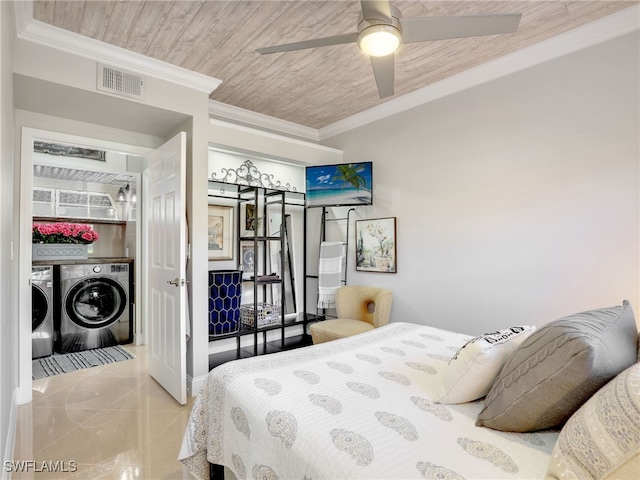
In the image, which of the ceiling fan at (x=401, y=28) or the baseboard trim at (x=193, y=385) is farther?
the baseboard trim at (x=193, y=385)

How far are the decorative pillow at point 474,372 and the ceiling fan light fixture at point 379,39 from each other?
1.53 m

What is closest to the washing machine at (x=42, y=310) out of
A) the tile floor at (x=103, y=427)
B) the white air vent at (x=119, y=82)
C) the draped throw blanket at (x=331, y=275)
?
the tile floor at (x=103, y=427)

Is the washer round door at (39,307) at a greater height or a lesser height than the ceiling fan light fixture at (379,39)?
lesser

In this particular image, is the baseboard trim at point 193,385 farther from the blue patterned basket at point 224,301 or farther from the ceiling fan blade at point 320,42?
the ceiling fan blade at point 320,42

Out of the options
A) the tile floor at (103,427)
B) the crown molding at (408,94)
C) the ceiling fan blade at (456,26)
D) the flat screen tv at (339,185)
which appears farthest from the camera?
the flat screen tv at (339,185)

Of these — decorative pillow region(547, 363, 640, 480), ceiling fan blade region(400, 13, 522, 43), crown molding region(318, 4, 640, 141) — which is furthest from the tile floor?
crown molding region(318, 4, 640, 141)

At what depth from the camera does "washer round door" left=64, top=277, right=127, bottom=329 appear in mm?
4039

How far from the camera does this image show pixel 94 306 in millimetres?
4195

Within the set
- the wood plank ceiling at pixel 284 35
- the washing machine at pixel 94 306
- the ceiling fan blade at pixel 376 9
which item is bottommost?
the washing machine at pixel 94 306

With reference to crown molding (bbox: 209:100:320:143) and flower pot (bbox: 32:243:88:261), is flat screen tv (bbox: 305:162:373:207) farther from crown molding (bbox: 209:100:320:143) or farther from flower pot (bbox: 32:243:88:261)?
flower pot (bbox: 32:243:88:261)

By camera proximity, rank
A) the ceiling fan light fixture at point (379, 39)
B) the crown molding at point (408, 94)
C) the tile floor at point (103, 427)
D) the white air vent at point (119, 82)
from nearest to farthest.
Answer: the ceiling fan light fixture at point (379, 39), the tile floor at point (103, 427), the crown molding at point (408, 94), the white air vent at point (119, 82)

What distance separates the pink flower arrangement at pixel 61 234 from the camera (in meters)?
4.06

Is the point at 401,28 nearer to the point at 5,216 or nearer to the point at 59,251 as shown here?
the point at 5,216

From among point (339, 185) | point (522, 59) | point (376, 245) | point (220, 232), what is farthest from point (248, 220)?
point (522, 59)
